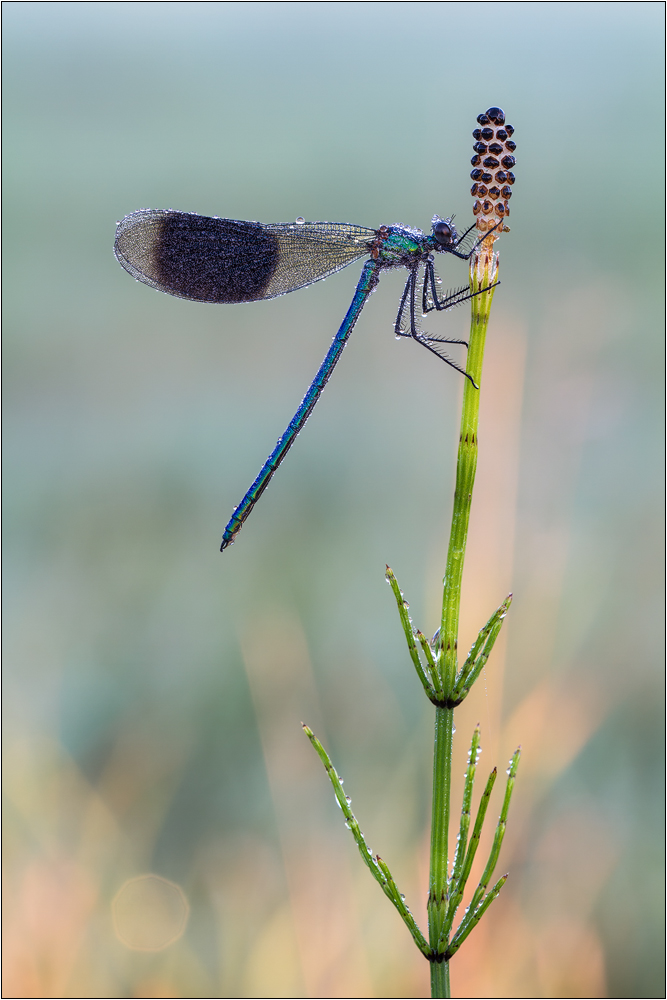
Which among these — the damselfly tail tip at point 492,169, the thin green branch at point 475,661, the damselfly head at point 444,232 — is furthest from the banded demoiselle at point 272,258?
the thin green branch at point 475,661

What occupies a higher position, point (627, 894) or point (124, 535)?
point (124, 535)

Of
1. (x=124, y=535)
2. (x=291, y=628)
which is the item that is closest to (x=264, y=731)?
(x=291, y=628)

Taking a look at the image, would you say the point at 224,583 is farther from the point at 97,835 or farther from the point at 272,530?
the point at 97,835

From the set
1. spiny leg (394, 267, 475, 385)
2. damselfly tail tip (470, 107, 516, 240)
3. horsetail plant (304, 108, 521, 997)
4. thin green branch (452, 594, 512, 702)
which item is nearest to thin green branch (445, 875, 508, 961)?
horsetail plant (304, 108, 521, 997)

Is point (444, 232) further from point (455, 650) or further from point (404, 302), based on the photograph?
point (455, 650)

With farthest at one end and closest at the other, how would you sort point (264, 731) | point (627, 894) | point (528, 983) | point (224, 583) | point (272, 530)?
point (272, 530)
point (224, 583)
point (264, 731)
point (627, 894)
point (528, 983)

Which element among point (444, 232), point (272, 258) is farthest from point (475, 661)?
point (272, 258)

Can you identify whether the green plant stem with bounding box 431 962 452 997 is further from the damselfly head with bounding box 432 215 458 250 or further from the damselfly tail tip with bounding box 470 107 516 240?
the damselfly head with bounding box 432 215 458 250
